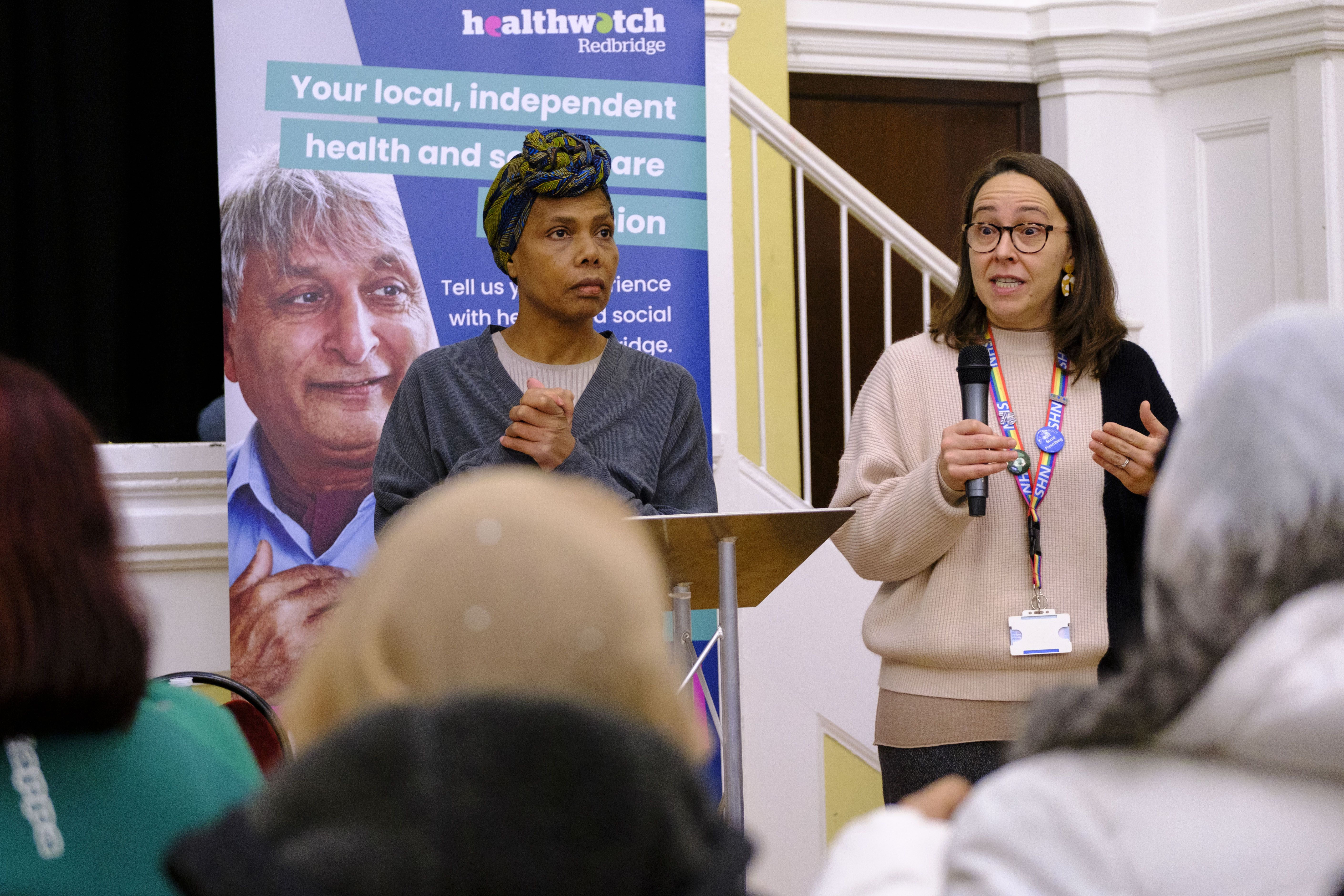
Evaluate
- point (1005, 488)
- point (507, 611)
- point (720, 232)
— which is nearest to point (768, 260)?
point (720, 232)

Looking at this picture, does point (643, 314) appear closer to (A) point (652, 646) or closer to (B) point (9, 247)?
(B) point (9, 247)

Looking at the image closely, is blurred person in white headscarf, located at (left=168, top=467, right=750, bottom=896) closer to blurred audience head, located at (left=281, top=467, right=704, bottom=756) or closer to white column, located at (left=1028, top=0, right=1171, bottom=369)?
blurred audience head, located at (left=281, top=467, right=704, bottom=756)

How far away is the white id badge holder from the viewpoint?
2211mm

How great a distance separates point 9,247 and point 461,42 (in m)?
1.32

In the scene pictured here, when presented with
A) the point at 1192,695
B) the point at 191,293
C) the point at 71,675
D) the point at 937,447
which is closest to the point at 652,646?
the point at 1192,695

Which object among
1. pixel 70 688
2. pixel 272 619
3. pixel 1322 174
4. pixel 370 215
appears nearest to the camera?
pixel 70 688

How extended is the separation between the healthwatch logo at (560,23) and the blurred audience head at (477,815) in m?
2.85

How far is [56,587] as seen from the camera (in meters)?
1.07

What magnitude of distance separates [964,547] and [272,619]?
1.70m

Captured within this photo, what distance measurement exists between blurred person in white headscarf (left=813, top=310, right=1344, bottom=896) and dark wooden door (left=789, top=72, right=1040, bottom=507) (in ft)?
14.6

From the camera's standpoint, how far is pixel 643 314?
11.2ft

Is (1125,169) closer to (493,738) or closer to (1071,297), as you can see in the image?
(1071,297)

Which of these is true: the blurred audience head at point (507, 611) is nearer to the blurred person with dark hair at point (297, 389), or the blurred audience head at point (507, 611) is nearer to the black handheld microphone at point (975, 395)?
the black handheld microphone at point (975, 395)

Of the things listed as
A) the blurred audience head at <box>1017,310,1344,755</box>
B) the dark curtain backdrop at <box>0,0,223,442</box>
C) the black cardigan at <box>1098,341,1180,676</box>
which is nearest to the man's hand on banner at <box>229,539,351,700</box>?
the dark curtain backdrop at <box>0,0,223,442</box>
